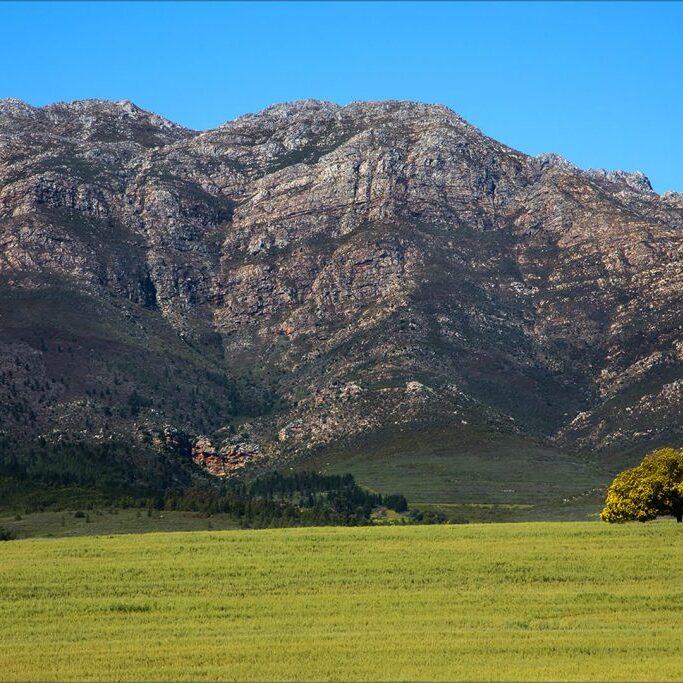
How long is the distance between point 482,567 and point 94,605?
24.9 meters

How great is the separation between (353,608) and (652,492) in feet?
166

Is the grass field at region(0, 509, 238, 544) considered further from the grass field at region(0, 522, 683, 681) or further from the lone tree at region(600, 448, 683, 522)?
the lone tree at region(600, 448, 683, 522)

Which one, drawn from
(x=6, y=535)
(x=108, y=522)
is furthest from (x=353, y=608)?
(x=108, y=522)

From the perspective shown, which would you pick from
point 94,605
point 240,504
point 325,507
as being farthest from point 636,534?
point 325,507

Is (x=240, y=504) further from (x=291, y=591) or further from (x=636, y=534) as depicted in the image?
(x=291, y=591)

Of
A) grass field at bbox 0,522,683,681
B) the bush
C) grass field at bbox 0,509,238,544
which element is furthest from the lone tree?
the bush

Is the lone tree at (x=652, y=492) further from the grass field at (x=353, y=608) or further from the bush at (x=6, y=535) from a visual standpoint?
the bush at (x=6, y=535)

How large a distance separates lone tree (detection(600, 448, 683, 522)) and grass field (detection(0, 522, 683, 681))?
38.7 feet

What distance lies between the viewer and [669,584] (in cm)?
7469

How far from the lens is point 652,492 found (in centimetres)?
11256

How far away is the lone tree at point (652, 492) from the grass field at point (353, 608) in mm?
11790

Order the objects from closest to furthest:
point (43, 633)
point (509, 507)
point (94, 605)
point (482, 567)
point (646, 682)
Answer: point (646, 682)
point (43, 633)
point (94, 605)
point (482, 567)
point (509, 507)

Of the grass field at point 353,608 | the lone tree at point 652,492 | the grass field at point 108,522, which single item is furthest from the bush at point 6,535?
the lone tree at point 652,492

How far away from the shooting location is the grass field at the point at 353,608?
56.7 metres
